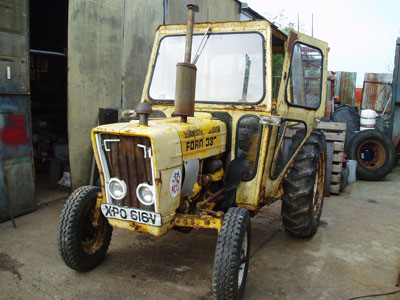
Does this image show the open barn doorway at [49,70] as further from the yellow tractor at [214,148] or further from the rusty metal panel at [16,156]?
the yellow tractor at [214,148]

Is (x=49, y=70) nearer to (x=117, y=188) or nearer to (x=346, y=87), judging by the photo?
(x=117, y=188)

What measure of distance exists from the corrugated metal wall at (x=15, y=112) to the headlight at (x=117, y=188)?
2259mm

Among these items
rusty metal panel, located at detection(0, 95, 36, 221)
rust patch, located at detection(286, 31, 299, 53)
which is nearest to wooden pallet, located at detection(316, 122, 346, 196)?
rust patch, located at detection(286, 31, 299, 53)

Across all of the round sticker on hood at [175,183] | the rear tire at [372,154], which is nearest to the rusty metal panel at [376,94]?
the rear tire at [372,154]

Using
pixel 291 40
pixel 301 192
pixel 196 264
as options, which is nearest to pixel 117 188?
pixel 196 264

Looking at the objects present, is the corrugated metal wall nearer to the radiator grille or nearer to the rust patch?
the radiator grille

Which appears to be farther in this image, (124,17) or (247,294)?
(124,17)

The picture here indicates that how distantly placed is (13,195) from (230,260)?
336cm

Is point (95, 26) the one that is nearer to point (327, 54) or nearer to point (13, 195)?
point (13, 195)

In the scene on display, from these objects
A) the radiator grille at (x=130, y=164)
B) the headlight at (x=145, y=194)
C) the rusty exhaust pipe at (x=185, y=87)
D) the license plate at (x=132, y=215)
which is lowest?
the license plate at (x=132, y=215)

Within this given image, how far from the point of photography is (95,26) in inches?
226

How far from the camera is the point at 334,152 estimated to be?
6789mm

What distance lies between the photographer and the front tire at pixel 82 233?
3.11m

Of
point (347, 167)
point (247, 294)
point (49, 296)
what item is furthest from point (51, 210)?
point (347, 167)
